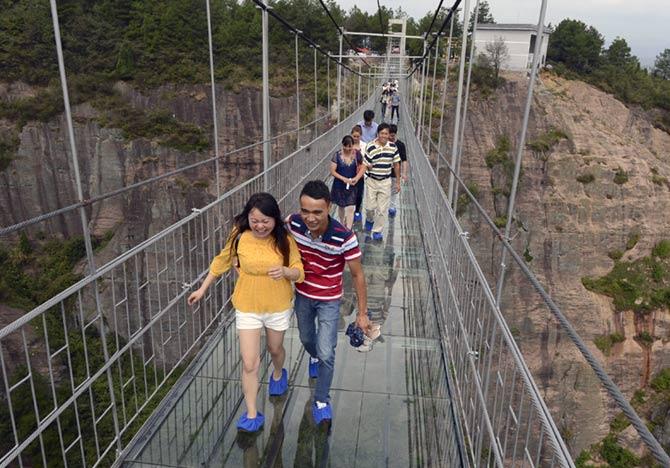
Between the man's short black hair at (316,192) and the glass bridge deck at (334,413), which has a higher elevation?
the man's short black hair at (316,192)

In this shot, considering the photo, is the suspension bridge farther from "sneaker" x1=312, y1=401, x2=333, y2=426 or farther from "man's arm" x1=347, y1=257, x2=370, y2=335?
"man's arm" x1=347, y1=257, x2=370, y2=335

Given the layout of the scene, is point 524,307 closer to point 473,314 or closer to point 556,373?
point 556,373

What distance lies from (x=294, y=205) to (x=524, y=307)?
20.7 metres

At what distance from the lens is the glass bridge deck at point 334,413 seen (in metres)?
2.29

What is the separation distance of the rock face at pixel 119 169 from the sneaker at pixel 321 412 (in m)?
26.5

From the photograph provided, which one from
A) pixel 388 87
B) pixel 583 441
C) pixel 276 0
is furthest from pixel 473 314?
pixel 276 0

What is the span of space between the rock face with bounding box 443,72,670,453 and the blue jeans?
2080 centimetres

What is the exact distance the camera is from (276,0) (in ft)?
121

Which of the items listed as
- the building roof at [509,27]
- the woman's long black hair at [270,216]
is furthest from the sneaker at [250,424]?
the building roof at [509,27]

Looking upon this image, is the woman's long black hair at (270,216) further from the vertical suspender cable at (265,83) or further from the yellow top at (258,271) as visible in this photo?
the vertical suspender cable at (265,83)

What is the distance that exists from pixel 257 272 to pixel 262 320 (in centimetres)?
23

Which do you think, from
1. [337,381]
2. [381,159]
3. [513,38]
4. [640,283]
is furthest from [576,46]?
[337,381]

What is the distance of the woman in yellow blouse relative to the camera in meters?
2.16

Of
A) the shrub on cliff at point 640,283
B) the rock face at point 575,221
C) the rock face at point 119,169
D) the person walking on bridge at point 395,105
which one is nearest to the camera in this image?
the person walking on bridge at point 395,105
